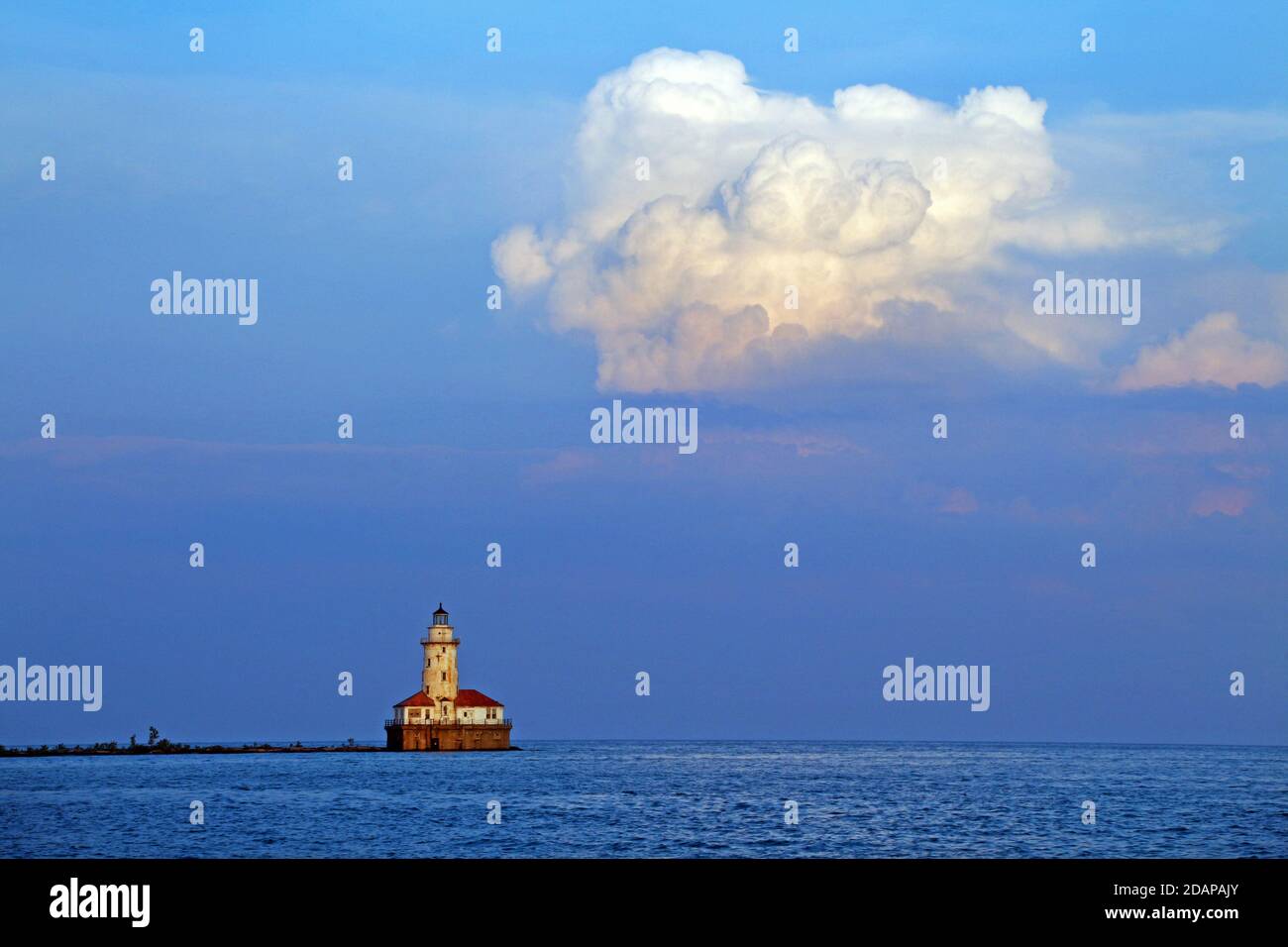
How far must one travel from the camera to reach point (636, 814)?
71.1 metres

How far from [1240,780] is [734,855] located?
265 feet

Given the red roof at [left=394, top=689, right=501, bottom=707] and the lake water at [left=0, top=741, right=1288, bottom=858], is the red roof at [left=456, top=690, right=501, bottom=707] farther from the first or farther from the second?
the lake water at [left=0, top=741, right=1288, bottom=858]

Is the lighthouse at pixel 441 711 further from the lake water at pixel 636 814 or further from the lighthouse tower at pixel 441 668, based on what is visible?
the lake water at pixel 636 814

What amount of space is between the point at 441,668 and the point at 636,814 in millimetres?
73548

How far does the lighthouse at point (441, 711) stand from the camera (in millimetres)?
141125

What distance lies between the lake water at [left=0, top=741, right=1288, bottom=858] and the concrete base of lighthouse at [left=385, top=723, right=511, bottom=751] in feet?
72.2

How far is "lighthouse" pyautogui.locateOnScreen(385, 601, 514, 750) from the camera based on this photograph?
141125 mm

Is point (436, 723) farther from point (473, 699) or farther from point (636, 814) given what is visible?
point (636, 814)

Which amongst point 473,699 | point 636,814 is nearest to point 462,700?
point 473,699

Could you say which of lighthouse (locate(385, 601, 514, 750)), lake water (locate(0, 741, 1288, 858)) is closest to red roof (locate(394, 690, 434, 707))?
lighthouse (locate(385, 601, 514, 750))
